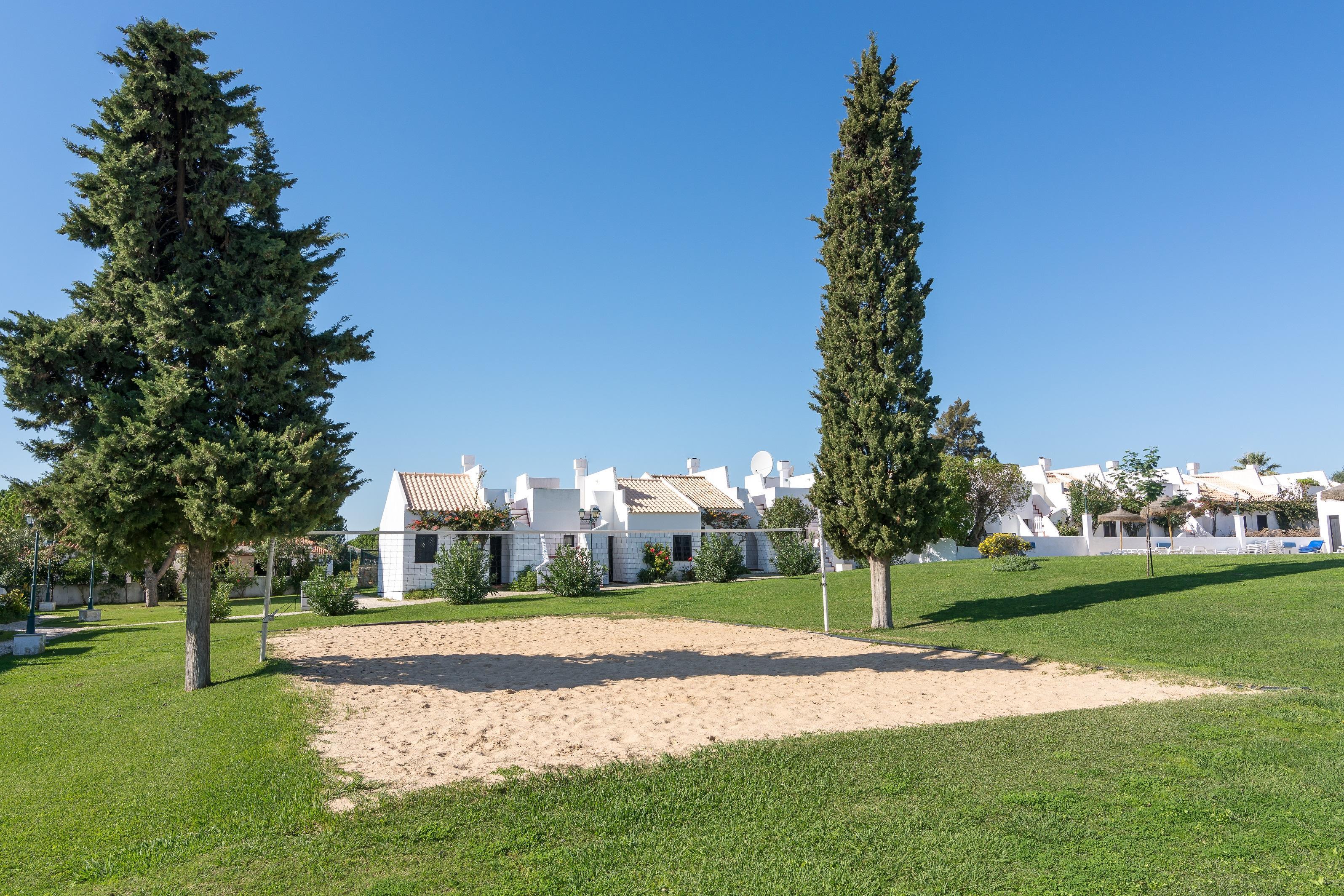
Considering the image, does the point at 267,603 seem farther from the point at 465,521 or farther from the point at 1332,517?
the point at 1332,517

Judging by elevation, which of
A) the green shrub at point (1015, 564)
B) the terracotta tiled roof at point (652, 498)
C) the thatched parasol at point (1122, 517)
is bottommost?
the green shrub at point (1015, 564)

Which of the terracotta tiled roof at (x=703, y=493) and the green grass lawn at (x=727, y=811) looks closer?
the green grass lawn at (x=727, y=811)

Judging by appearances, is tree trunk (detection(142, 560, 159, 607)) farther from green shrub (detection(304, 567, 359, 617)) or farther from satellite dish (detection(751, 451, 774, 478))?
satellite dish (detection(751, 451, 774, 478))

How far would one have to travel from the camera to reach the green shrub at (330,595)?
73.9ft

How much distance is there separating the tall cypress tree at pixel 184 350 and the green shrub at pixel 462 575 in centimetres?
1420

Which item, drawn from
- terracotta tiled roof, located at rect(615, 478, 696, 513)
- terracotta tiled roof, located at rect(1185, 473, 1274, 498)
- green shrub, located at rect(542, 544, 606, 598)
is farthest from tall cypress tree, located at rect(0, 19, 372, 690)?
terracotta tiled roof, located at rect(1185, 473, 1274, 498)

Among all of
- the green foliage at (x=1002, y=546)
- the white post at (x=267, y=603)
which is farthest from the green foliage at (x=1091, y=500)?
the white post at (x=267, y=603)

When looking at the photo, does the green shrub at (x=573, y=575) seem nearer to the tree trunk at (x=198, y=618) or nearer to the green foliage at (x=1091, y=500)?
the tree trunk at (x=198, y=618)

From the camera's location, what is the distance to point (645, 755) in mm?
6809

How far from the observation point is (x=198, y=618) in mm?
10570

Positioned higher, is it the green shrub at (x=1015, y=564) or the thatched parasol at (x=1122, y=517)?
the thatched parasol at (x=1122, y=517)

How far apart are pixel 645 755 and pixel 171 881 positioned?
3.66 meters

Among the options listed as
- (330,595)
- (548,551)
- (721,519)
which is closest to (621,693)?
(330,595)

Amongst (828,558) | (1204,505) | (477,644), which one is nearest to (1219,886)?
(477,644)
